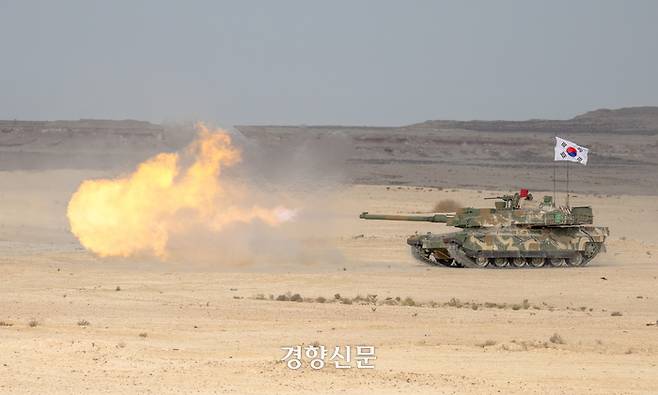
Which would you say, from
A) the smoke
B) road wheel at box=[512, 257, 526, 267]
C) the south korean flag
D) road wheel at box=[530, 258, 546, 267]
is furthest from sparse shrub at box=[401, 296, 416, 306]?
the south korean flag

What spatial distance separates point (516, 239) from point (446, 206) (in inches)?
1309

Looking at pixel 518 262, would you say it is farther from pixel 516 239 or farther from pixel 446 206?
pixel 446 206

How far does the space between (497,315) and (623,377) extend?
7.93 metres

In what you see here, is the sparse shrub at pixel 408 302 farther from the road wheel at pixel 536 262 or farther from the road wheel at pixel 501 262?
the road wheel at pixel 536 262

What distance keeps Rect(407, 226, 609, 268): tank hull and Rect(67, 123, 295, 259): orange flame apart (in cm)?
671

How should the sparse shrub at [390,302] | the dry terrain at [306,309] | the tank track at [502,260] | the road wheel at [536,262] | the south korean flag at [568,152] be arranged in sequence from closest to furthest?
1. the dry terrain at [306,309]
2. the sparse shrub at [390,302]
3. the tank track at [502,260]
4. the road wheel at [536,262]
5. the south korean flag at [568,152]

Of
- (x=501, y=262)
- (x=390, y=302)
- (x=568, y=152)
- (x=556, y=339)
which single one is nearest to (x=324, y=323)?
(x=390, y=302)

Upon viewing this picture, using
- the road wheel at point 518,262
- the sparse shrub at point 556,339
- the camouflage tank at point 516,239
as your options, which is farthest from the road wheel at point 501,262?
the sparse shrub at point 556,339

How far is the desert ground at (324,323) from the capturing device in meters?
18.7

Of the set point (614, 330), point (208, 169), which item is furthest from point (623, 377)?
point (208, 169)

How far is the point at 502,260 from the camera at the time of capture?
3981 cm

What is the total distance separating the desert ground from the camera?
18672 millimetres

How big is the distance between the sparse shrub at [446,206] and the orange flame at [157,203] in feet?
101

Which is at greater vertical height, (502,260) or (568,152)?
(568,152)
